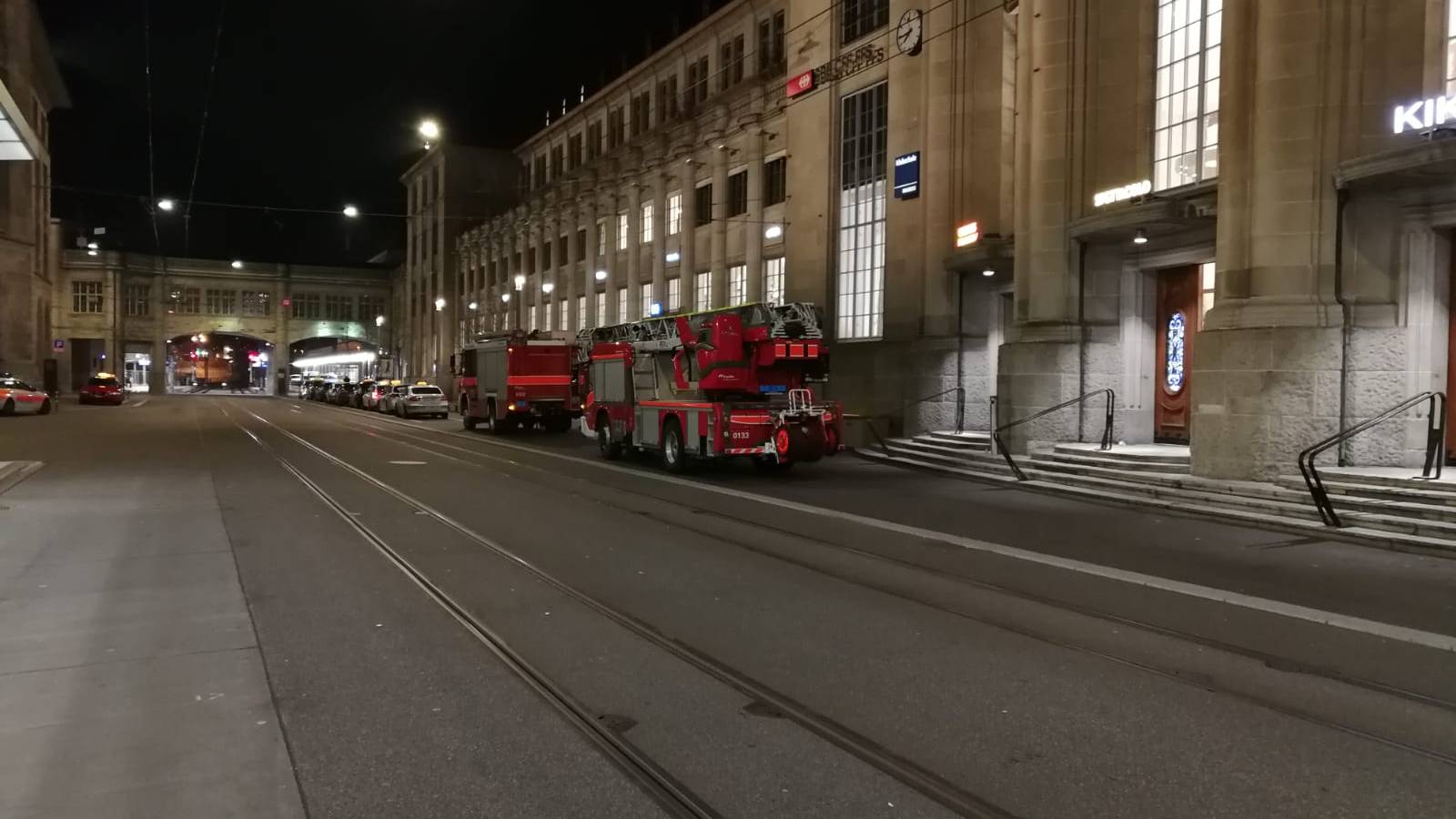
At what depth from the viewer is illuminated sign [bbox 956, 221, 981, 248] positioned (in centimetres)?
2225

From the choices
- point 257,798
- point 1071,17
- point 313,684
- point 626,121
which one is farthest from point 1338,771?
point 626,121

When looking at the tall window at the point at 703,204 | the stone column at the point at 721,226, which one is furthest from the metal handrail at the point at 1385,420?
the tall window at the point at 703,204

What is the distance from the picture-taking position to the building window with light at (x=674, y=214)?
126ft

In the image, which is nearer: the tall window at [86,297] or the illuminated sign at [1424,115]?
the illuminated sign at [1424,115]

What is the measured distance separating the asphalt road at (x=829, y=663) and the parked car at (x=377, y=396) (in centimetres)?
3823

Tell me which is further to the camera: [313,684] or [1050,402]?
[1050,402]

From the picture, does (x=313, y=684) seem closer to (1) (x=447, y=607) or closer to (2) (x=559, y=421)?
(1) (x=447, y=607)

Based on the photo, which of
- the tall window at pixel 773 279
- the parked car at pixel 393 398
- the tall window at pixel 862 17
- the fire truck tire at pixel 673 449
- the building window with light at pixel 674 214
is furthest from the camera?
the parked car at pixel 393 398

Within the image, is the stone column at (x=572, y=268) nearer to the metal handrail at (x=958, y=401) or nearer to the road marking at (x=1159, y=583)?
the metal handrail at (x=958, y=401)

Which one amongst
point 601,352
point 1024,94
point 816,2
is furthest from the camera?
point 816,2

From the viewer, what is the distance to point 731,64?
35.5m

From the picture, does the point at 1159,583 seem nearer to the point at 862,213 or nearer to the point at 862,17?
the point at 862,213

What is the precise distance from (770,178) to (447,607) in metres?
26.7

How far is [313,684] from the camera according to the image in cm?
575
